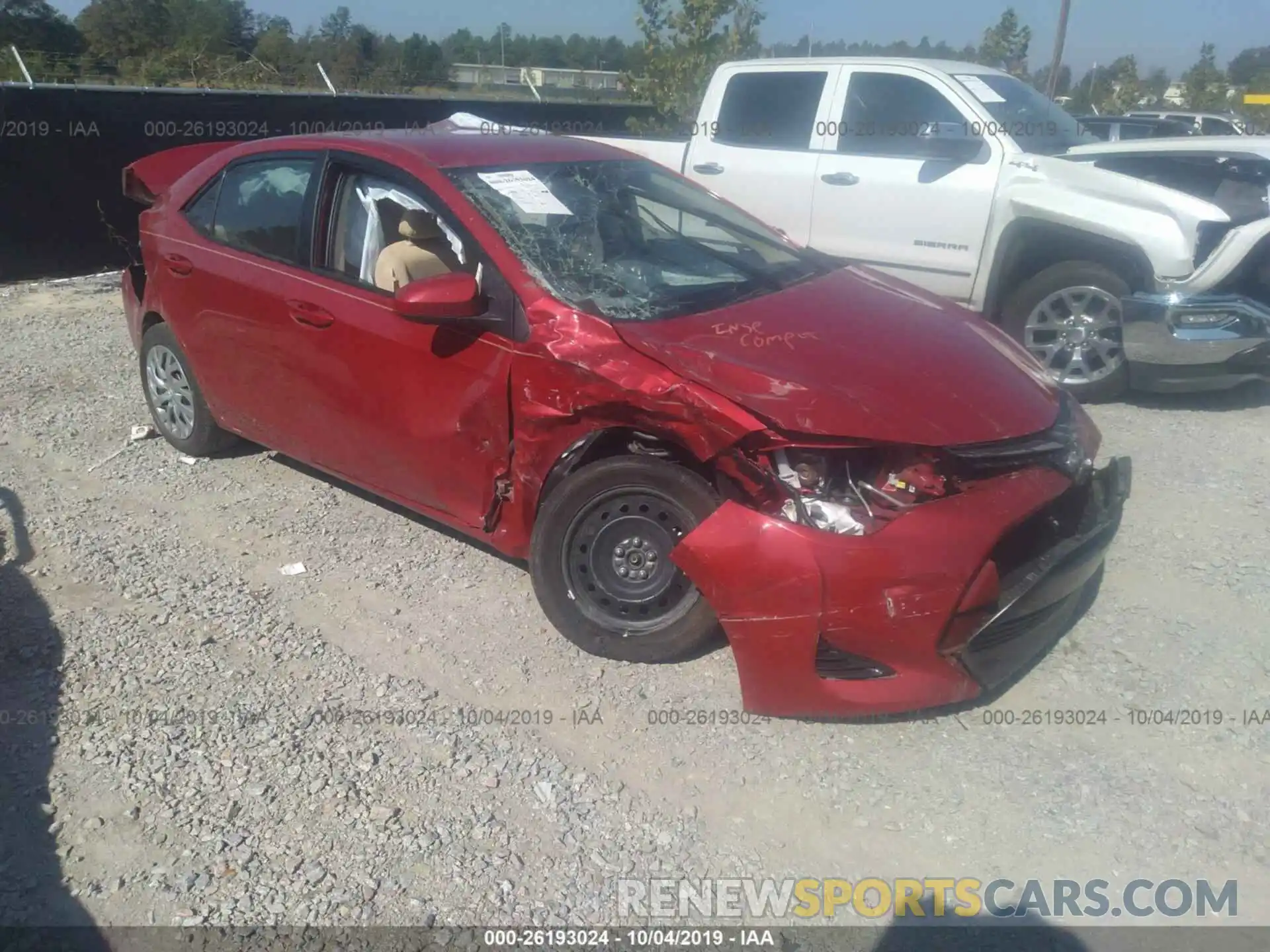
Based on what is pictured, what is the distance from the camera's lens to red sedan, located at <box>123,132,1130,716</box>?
10.2 feet

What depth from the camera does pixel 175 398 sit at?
5.42m

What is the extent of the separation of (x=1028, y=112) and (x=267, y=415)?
5.34 metres

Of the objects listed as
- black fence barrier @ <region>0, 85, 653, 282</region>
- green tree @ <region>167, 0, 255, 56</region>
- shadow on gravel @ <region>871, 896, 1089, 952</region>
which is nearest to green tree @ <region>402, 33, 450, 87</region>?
green tree @ <region>167, 0, 255, 56</region>

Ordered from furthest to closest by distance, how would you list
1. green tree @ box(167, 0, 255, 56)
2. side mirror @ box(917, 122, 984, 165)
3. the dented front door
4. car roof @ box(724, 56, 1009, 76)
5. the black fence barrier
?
green tree @ box(167, 0, 255, 56)
the black fence barrier
car roof @ box(724, 56, 1009, 76)
side mirror @ box(917, 122, 984, 165)
the dented front door

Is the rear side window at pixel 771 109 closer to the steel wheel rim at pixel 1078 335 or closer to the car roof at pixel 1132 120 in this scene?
the steel wheel rim at pixel 1078 335

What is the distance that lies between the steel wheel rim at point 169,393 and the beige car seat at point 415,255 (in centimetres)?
155

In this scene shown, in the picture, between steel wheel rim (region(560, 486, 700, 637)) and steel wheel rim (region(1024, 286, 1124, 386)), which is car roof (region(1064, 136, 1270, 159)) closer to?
steel wheel rim (region(1024, 286, 1124, 386))

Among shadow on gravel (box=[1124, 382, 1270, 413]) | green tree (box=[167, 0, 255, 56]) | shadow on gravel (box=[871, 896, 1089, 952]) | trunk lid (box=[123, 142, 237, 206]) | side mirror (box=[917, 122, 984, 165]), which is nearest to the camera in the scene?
shadow on gravel (box=[871, 896, 1089, 952])

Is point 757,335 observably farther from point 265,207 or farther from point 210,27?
point 210,27

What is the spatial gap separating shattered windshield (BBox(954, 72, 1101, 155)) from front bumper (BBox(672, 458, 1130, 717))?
169 inches

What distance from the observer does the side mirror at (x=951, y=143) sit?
6.64 meters

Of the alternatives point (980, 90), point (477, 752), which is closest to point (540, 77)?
point (980, 90)

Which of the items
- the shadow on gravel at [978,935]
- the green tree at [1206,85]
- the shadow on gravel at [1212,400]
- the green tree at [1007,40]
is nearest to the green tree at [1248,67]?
the green tree at [1206,85]

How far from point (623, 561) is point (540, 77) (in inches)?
734
